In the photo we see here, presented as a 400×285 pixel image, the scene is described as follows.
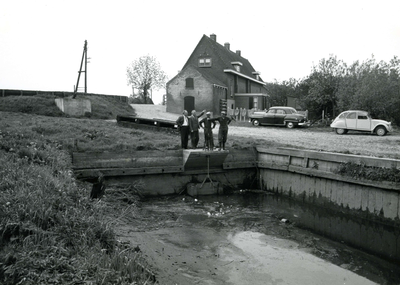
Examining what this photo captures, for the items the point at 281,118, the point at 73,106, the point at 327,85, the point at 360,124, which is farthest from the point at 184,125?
the point at 327,85

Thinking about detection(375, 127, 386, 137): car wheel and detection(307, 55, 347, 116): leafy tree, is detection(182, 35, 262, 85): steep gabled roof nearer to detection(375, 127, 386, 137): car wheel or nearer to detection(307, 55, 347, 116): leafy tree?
detection(307, 55, 347, 116): leafy tree

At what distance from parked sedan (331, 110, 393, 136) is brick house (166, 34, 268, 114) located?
17.5 metres

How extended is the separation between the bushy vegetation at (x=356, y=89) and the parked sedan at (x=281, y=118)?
4213mm

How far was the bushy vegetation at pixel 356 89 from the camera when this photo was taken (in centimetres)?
2633

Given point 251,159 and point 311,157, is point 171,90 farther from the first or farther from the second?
point 311,157

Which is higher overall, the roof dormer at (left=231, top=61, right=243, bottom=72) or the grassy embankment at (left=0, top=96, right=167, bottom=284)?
the roof dormer at (left=231, top=61, right=243, bottom=72)

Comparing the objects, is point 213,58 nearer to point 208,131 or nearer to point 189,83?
point 189,83

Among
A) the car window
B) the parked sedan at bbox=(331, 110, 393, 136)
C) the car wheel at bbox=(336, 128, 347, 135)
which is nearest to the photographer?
the parked sedan at bbox=(331, 110, 393, 136)

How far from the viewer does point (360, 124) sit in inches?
886

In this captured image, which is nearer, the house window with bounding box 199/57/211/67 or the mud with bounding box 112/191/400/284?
the mud with bounding box 112/191/400/284

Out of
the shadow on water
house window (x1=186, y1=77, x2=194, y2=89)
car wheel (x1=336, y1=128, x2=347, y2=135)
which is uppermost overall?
house window (x1=186, y1=77, x2=194, y2=89)

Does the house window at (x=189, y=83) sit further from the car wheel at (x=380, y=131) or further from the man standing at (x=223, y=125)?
the man standing at (x=223, y=125)

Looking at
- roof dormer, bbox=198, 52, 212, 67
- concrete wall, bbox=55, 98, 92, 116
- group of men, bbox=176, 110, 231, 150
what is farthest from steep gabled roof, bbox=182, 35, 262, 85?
group of men, bbox=176, 110, 231, 150

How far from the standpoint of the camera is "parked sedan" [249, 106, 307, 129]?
2731cm
